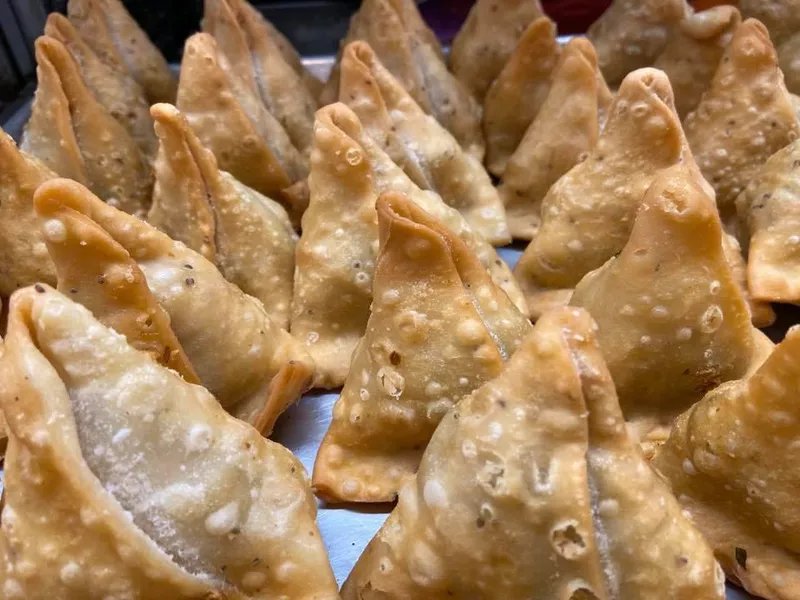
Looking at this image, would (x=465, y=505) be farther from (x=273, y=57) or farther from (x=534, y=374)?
(x=273, y=57)

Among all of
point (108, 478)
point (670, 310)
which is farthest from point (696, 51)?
point (108, 478)

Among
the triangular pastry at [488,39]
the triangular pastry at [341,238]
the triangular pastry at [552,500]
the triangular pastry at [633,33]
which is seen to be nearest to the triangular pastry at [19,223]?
the triangular pastry at [341,238]

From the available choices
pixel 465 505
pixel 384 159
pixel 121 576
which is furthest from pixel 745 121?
pixel 121 576

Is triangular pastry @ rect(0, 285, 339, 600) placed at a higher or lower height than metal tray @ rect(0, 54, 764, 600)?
higher

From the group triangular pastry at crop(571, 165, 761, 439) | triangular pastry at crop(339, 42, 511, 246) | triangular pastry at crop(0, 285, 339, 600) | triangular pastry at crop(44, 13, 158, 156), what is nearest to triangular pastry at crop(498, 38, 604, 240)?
triangular pastry at crop(339, 42, 511, 246)

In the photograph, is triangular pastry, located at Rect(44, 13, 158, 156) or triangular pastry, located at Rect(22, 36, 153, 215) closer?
triangular pastry, located at Rect(22, 36, 153, 215)

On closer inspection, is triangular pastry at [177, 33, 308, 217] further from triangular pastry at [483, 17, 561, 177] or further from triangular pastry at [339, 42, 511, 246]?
triangular pastry at [483, 17, 561, 177]
